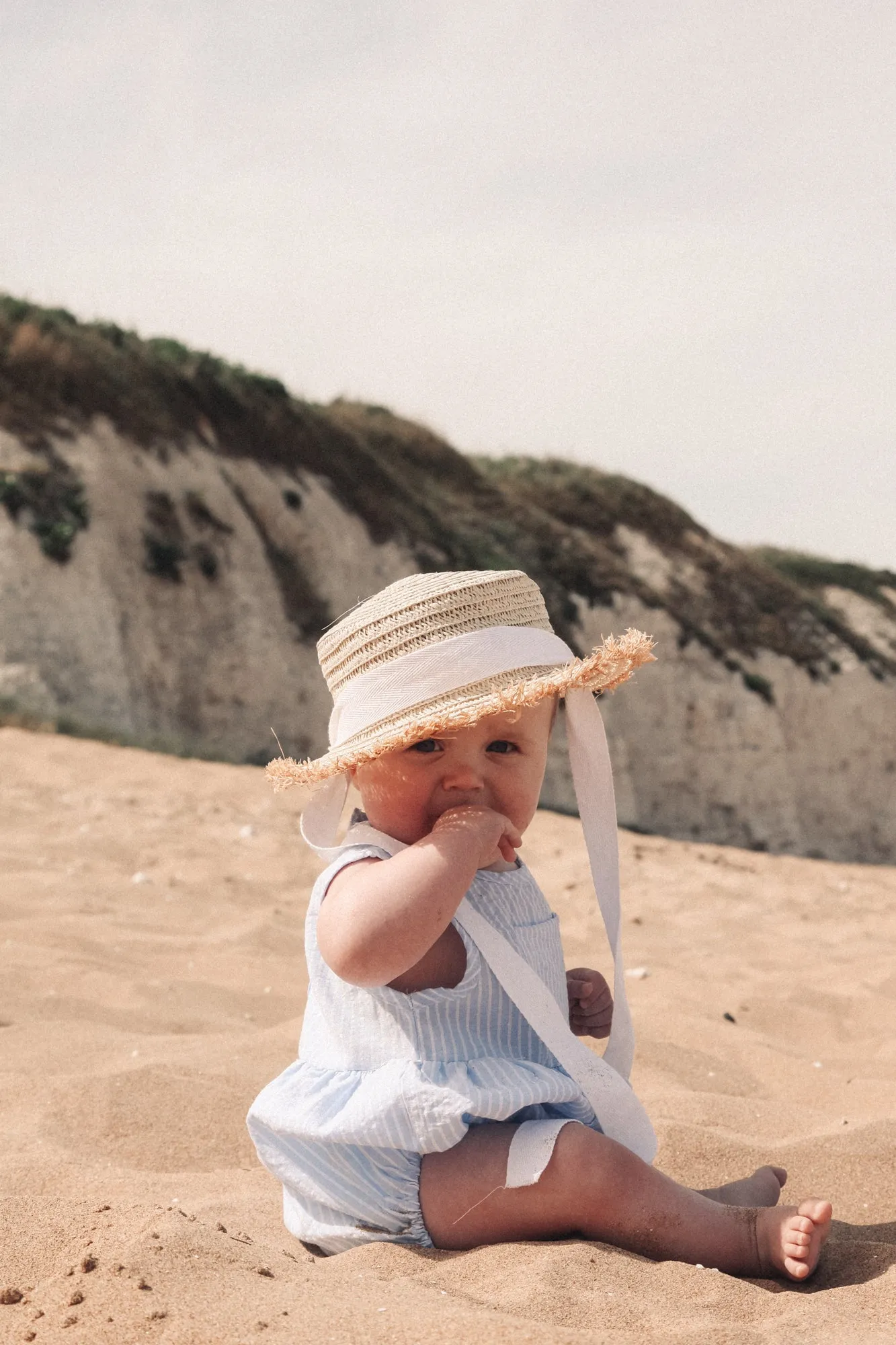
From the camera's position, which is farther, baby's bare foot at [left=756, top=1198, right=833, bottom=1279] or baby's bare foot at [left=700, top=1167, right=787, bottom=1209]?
baby's bare foot at [left=700, top=1167, right=787, bottom=1209]

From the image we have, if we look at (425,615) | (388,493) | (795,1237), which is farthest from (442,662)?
(388,493)

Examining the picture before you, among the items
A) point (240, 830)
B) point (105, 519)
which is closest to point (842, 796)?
point (105, 519)

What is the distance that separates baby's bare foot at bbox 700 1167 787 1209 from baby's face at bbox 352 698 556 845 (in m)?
0.85

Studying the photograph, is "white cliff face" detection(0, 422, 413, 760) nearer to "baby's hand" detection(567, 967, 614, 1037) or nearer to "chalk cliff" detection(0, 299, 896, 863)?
"chalk cliff" detection(0, 299, 896, 863)

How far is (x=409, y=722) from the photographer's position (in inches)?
96.6

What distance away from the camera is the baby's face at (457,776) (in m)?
2.50

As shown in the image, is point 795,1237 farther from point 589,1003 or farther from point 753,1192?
point 589,1003

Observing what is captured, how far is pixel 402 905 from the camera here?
2.28m

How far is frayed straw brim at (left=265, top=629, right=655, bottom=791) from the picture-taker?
2416 millimetres

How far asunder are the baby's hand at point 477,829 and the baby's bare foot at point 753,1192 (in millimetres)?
836

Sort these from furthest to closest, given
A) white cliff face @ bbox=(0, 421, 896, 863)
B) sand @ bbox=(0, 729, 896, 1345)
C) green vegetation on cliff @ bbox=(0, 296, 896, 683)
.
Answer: green vegetation on cliff @ bbox=(0, 296, 896, 683), white cliff face @ bbox=(0, 421, 896, 863), sand @ bbox=(0, 729, 896, 1345)

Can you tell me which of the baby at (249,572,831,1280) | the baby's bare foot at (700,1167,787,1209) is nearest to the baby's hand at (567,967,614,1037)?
the baby at (249,572,831,1280)

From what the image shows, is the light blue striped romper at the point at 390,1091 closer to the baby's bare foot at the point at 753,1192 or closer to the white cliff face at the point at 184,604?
the baby's bare foot at the point at 753,1192

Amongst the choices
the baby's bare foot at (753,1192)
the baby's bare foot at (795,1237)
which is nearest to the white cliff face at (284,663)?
the baby's bare foot at (753,1192)
